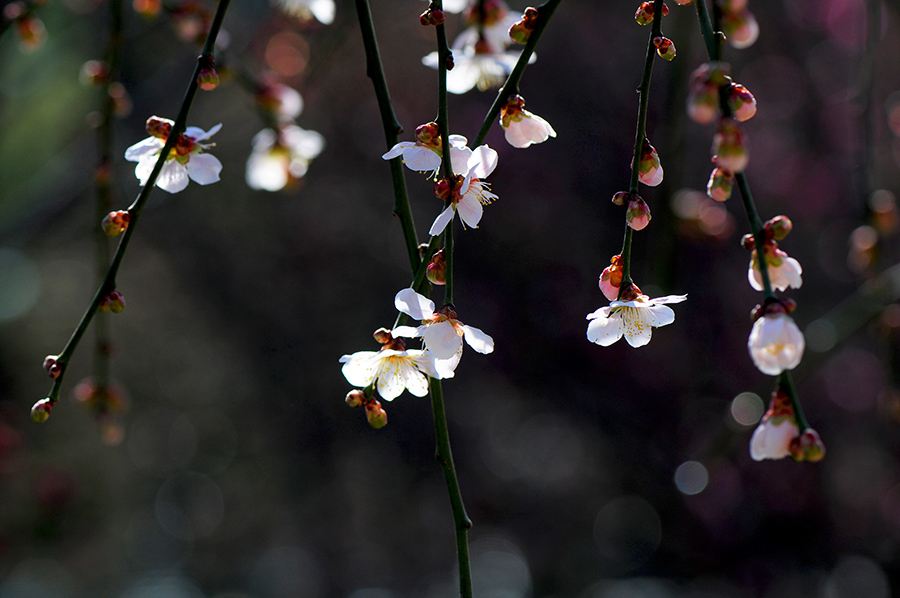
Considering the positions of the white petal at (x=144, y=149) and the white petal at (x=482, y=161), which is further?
the white petal at (x=144, y=149)

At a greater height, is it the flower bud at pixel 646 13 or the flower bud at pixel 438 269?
the flower bud at pixel 646 13

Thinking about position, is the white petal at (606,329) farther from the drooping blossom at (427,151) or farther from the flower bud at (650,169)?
the drooping blossom at (427,151)

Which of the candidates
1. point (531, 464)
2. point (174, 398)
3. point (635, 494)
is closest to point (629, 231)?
point (635, 494)

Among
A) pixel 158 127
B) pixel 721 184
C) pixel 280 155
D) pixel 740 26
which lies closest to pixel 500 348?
pixel 280 155

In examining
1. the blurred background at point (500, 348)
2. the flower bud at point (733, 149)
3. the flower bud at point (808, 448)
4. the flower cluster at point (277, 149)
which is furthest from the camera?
the blurred background at point (500, 348)

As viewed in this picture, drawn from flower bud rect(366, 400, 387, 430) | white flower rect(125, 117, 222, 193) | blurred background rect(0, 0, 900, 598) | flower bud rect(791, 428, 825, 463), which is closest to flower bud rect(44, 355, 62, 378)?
white flower rect(125, 117, 222, 193)

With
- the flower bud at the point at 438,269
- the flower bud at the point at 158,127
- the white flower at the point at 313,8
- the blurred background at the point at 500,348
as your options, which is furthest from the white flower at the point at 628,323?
the blurred background at the point at 500,348

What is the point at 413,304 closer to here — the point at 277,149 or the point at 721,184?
the point at 721,184
